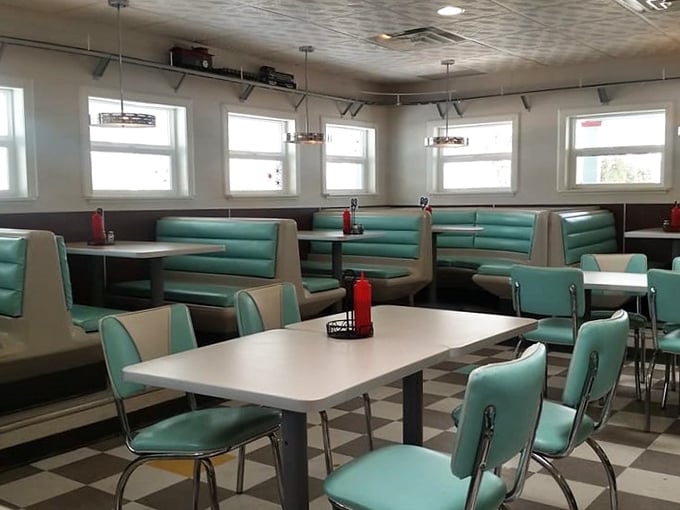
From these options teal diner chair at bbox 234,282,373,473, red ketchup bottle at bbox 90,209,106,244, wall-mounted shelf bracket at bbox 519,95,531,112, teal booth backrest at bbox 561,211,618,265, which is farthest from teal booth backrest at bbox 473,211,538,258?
teal diner chair at bbox 234,282,373,473

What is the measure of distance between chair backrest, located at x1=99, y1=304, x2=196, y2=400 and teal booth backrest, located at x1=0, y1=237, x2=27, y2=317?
1453 mm

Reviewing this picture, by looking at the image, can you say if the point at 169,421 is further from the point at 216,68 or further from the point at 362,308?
the point at 216,68

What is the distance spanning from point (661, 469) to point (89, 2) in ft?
16.1

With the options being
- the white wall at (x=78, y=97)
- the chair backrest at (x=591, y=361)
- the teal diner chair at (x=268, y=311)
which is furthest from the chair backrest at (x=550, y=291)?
the white wall at (x=78, y=97)

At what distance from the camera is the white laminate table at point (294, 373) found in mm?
1862

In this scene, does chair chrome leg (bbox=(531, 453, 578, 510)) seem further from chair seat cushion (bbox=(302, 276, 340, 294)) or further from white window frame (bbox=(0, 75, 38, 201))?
white window frame (bbox=(0, 75, 38, 201))

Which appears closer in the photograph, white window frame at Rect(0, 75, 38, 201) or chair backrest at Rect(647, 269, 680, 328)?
chair backrest at Rect(647, 269, 680, 328)

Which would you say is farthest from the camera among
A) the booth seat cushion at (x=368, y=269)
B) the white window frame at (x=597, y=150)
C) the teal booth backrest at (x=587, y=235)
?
the white window frame at (x=597, y=150)

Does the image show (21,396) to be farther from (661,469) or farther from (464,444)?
(661,469)

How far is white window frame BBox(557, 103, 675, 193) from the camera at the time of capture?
7.48 meters

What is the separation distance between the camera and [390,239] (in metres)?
7.01

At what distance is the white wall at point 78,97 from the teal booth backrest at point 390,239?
1.05 metres

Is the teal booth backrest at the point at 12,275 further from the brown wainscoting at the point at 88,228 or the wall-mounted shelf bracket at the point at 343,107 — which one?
the wall-mounted shelf bracket at the point at 343,107

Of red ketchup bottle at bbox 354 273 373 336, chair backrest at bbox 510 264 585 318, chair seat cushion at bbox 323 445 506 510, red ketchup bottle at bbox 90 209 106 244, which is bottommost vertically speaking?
chair seat cushion at bbox 323 445 506 510
